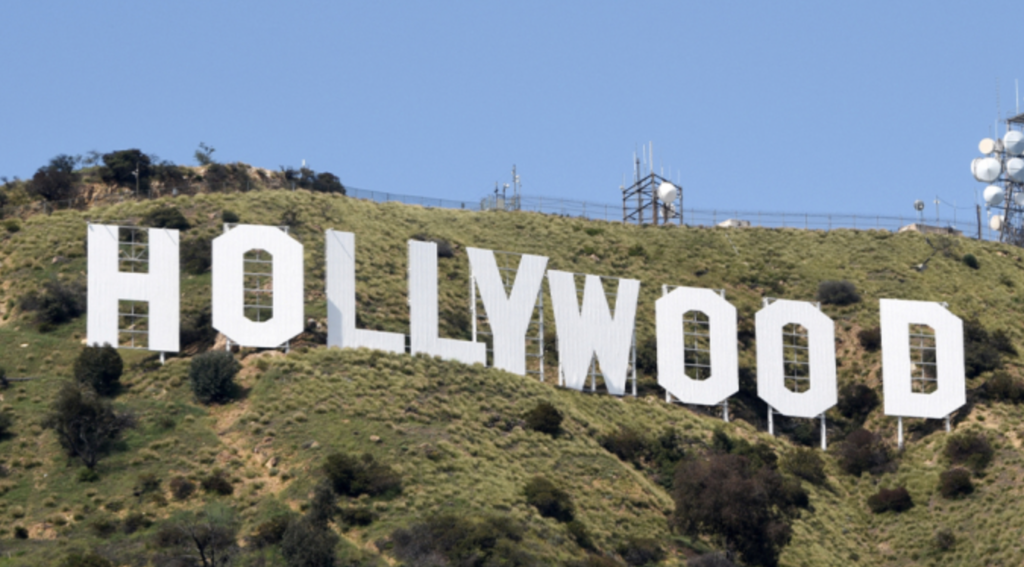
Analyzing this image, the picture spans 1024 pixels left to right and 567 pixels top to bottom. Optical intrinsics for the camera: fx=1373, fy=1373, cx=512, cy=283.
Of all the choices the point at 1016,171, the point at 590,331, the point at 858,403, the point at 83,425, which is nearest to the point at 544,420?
the point at 590,331

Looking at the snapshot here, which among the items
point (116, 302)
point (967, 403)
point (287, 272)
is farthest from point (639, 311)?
point (116, 302)

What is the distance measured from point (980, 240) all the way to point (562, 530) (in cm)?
5097

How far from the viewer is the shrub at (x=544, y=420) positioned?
2219 inches

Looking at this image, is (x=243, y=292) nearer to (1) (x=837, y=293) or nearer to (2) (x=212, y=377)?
(2) (x=212, y=377)

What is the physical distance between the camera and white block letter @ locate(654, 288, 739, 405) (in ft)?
211

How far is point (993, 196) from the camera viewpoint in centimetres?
9244

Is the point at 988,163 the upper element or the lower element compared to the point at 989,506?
upper

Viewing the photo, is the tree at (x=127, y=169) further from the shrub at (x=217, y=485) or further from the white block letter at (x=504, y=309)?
the shrub at (x=217, y=485)

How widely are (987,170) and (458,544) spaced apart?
60794mm

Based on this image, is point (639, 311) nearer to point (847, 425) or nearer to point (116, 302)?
point (847, 425)

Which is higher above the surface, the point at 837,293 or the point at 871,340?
the point at 837,293

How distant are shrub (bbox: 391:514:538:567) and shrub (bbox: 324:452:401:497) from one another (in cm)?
265

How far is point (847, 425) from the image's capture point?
66938 millimetres

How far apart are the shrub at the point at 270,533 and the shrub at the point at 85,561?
4491mm
